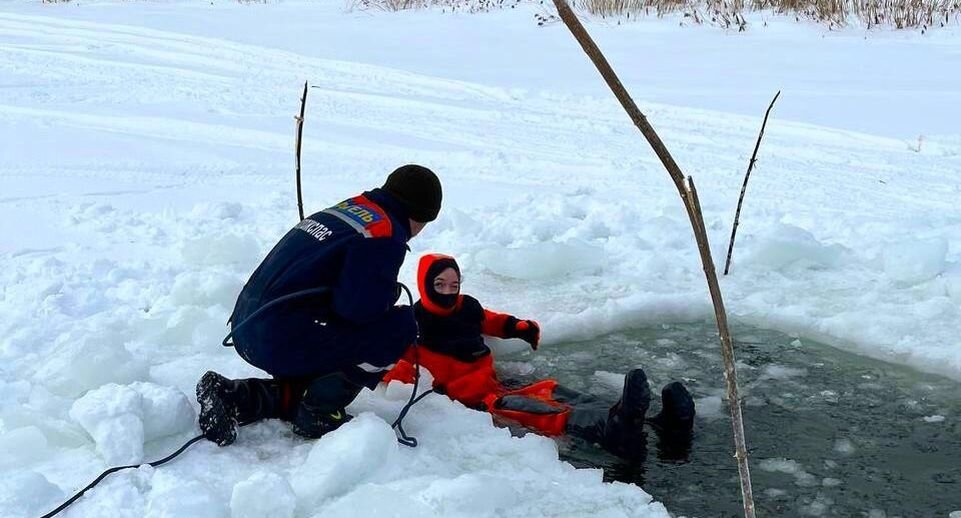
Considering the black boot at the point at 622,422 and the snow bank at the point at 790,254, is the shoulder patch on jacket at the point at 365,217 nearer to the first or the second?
the black boot at the point at 622,422

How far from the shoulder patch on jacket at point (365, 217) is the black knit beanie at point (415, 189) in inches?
3.7

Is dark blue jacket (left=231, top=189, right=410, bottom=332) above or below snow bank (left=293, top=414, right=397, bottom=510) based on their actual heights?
above

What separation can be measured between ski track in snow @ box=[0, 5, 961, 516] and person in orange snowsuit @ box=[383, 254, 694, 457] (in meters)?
0.31

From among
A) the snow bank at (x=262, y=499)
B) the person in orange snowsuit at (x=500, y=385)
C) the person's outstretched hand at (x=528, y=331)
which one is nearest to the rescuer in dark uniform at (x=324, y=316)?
the person in orange snowsuit at (x=500, y=385)

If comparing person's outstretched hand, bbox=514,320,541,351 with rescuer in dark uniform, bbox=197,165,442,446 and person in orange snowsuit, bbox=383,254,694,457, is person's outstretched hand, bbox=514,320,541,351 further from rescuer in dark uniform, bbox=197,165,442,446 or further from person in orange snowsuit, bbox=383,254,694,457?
rescuer in dark uniform, bbox=197,165,442,446

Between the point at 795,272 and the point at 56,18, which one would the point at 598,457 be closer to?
the point at 795,272

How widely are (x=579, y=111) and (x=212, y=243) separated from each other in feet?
15.8

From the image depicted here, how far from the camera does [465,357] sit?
432 centimetres

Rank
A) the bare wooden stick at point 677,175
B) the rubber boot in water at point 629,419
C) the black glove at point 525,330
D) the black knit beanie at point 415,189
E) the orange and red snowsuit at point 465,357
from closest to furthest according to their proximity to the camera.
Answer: the bare wooden stick at point 677,175, the black knit beanie at point 415,189, the rubber boot in water at point 629,419, the orange and red snowsuit at point 465,357, the black glove at point 525,330

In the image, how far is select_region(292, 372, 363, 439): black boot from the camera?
3.39 m

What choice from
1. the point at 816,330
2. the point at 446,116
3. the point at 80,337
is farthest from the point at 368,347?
the point at 446,116

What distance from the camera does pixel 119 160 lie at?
23.4 feet

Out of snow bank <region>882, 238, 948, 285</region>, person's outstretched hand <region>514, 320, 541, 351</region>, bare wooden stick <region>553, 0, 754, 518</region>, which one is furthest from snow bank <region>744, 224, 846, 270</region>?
bare wooden stick <region>553, 0, 754, 518</region>

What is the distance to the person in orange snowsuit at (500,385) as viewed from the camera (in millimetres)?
3752
